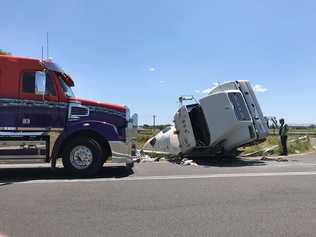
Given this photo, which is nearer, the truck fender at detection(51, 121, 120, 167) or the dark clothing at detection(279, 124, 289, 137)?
the truck fender at detection(51, 121, 120, 167)

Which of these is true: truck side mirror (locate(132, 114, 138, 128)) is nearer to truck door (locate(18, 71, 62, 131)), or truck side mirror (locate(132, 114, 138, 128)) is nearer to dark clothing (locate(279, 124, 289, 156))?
truck door (locate(18, 71, 62, 131))

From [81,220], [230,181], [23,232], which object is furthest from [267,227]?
[230,181]

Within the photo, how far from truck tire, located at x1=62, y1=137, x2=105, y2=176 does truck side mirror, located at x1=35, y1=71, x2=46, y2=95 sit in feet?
4.50

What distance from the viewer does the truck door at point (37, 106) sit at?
1136 centimetres

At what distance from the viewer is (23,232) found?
20.8 feet

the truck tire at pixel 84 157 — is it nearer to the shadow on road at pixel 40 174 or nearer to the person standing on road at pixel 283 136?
the shadow on road at pixel 40 174

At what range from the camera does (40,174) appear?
40.9 feet

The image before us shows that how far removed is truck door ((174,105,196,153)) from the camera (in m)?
16.3

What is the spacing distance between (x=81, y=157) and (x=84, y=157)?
7cm

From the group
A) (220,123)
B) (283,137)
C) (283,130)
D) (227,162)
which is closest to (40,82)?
(220,123)

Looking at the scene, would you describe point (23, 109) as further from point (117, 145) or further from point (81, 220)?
point (81, 220)

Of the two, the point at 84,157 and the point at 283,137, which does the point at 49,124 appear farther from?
the point at 283,137

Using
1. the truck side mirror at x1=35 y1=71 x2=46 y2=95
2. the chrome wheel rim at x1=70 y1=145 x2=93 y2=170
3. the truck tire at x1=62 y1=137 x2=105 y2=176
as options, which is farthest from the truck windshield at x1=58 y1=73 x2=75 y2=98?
the chrome wheel rim at x1=70 y1=145 x2=93 y2=170

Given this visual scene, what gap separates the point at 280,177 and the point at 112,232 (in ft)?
20.1
